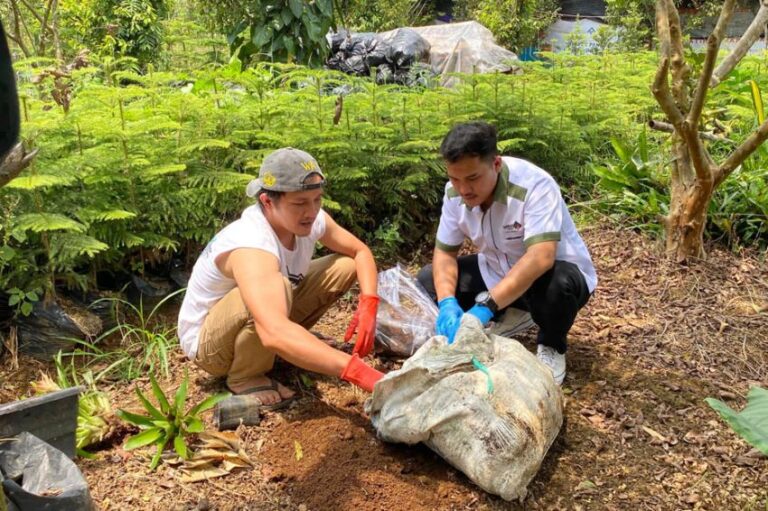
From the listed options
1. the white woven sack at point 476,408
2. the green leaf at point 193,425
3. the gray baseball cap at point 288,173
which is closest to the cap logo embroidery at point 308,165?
the gray baseball cap at point 288,173

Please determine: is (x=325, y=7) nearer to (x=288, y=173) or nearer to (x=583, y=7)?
(x=288, y=173)

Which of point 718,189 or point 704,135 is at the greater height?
point 704,135

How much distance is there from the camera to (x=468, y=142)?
241 cm

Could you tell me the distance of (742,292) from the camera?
3.64 meters

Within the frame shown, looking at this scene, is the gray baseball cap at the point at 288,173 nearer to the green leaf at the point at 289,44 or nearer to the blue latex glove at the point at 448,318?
the blue latex glove at the point at 448,318

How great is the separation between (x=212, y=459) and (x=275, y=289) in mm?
653

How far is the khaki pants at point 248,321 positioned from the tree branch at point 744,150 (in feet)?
7.60

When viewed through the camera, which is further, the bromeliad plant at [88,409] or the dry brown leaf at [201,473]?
the bromeliad plant at [88,409]

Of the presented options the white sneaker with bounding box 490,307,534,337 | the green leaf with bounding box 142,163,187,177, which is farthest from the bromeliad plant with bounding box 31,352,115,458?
the white sneaker with bounding box 490,307,534,337

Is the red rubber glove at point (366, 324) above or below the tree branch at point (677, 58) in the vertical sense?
below

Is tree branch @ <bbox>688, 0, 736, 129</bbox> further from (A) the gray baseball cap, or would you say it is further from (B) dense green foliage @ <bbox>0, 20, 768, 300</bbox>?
(A) the gray baseball cap

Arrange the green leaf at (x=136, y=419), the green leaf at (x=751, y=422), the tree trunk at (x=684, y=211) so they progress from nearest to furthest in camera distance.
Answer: the green leaf at (x=751, y=422) → the green leaf at (x=136, y=419) → the tree trunk at (x=684, y=211)

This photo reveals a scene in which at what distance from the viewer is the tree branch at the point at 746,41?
3460 mm

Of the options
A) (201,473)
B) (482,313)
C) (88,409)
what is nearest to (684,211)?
(482,313)
